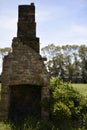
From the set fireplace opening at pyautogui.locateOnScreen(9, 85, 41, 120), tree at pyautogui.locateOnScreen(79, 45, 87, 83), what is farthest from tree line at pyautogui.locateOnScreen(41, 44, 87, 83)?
fireplace opening at pyautogui.locateOnScreen(9, 85, 41, 120)

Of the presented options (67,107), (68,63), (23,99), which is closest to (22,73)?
(23,99)

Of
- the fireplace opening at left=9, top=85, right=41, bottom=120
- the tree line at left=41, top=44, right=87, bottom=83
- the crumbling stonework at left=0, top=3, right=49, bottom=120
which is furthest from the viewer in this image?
the tree line at left=41, top=44, right=87, bottom=83

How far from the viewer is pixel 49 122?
12641 mm

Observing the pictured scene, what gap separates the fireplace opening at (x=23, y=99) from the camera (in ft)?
47.1

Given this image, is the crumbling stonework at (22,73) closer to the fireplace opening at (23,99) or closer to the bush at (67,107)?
the fireplace opening at (23,99)

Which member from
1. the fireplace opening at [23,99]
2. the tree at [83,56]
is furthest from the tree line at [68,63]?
the fireplace opening at [23,99]

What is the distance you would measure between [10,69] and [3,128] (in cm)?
317

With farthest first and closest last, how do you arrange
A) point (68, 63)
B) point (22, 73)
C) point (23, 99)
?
point (68, 63) → point (23, 99) → point (22, 73)

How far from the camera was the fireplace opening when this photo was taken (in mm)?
14359

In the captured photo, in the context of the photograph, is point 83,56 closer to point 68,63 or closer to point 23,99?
point 68,63

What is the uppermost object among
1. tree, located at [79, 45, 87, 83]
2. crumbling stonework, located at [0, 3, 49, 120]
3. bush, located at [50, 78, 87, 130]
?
tree, located at [79, 45, 87, 83]

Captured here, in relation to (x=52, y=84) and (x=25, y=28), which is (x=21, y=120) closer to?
(x=52, y=84)

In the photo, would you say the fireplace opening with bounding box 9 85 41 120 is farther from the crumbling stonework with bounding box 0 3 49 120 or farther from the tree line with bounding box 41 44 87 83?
the tree line with bounding box 41 44 87 83

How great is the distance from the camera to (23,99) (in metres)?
14.7
